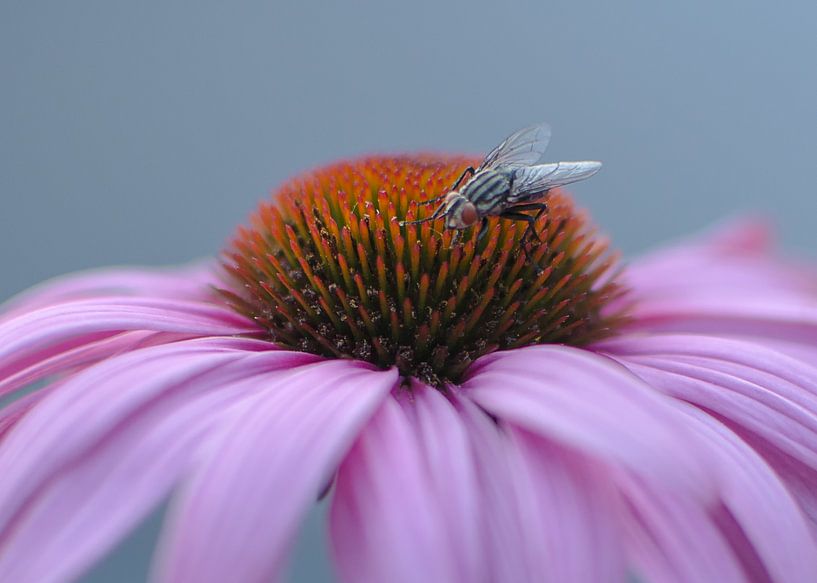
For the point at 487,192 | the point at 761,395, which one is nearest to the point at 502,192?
the point at 487,192

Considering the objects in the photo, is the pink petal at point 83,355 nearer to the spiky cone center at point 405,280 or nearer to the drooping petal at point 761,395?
the spiky cone center at point 405,280

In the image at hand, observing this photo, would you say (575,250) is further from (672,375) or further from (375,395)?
(375,395)

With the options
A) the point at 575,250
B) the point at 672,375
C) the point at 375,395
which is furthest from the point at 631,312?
the point at 375,395

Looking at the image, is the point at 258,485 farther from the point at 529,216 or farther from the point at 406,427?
the point at 529,216

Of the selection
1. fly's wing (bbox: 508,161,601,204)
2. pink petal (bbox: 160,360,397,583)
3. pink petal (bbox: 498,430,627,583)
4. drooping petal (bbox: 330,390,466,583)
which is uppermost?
fly's wing (bbox: 508,161,601,204)

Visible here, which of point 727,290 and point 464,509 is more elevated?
point 464,509

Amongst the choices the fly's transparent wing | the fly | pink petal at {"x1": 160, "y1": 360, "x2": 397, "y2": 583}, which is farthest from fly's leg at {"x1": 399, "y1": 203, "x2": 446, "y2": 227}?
pink petal at {"x1": 160, "y1": 360, "x2": 397, "y2": 583}

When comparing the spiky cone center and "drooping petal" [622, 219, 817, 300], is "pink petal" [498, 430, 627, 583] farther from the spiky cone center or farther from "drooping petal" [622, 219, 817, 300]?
"drooping petal" [622, 219, 817, 300]
